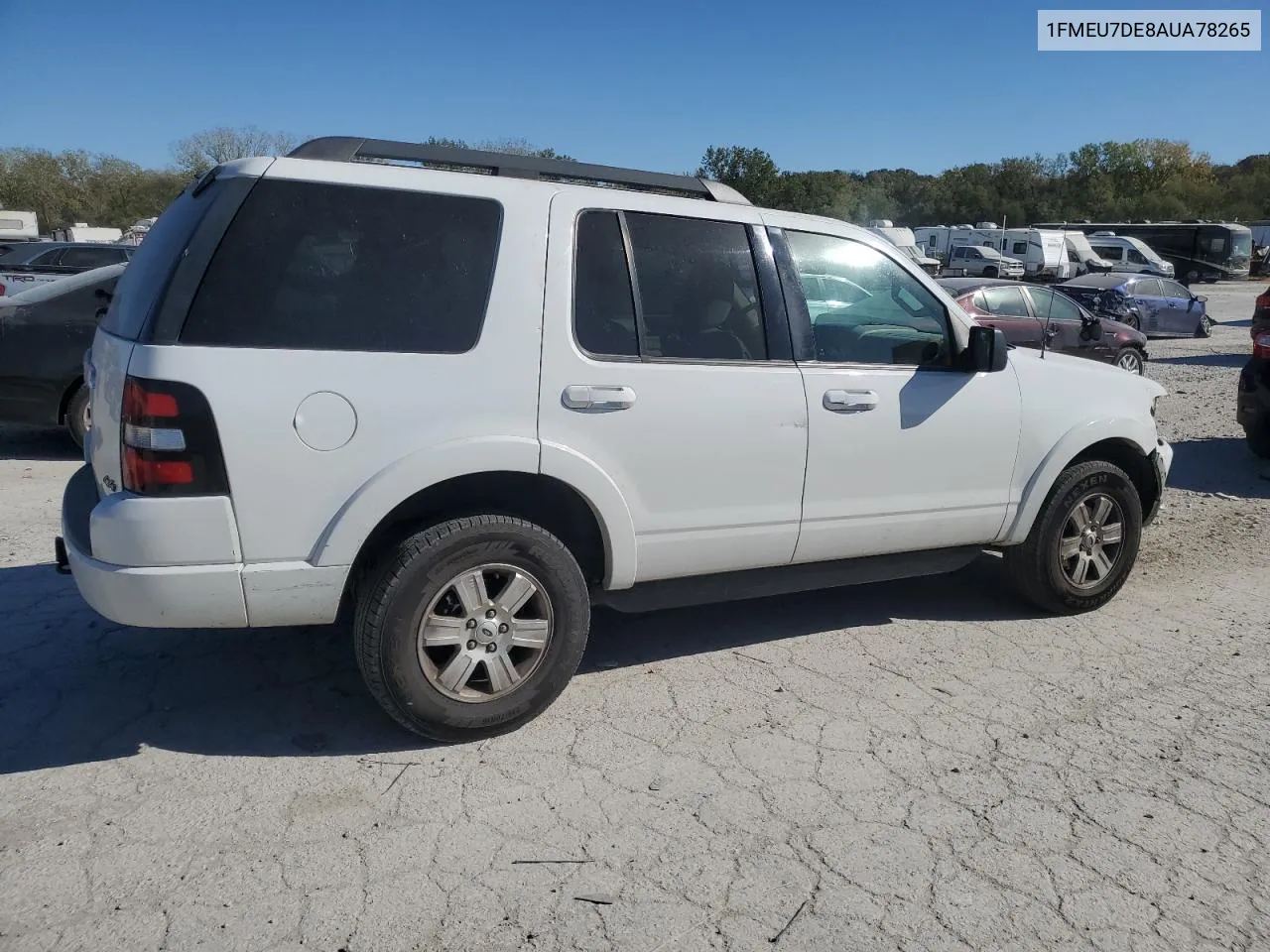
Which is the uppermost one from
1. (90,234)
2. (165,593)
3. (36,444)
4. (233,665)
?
(90,234)

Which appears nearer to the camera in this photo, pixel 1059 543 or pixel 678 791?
pixel 678 791

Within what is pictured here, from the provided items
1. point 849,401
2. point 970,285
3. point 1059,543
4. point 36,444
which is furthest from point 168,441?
point 970,285

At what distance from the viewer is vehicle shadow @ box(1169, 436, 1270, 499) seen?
8.17 m

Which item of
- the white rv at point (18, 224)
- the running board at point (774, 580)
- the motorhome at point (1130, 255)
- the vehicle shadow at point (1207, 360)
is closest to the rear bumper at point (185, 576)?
the running board at point (774, 580)

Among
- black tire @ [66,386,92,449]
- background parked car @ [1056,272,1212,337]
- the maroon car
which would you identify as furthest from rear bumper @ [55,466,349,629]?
background parked car @ [1056,272,1212,337]

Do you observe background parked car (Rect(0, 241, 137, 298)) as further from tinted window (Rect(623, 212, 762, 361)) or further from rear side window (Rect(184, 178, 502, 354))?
tinted window (Rect(623, 212, 762, 361))

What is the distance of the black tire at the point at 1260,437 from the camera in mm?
8516

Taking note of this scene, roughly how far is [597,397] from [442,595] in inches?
35.4

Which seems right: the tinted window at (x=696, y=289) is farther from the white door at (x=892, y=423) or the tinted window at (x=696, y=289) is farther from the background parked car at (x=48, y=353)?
the background parked car at (x=48, y=353)

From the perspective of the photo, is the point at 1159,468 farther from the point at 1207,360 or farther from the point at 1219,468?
the point at 1207,360

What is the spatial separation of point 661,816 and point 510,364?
160 centimetres

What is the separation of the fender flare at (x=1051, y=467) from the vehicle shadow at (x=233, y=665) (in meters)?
0.58

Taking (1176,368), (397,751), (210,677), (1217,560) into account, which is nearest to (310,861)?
(397,751)

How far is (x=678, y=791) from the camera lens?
11.1 feet
